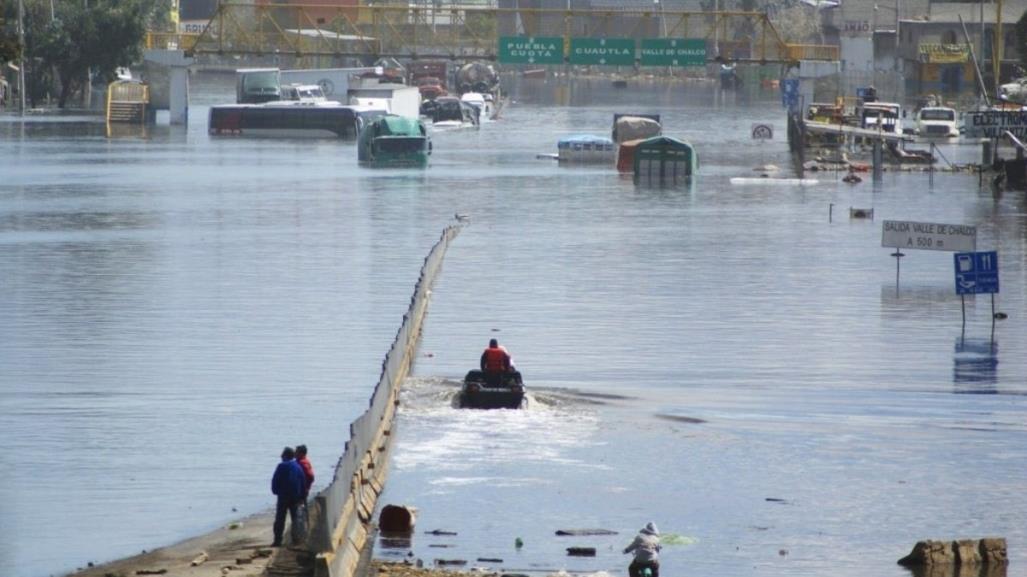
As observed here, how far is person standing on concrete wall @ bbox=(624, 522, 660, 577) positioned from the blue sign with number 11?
2361cm

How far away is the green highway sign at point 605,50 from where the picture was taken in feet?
398

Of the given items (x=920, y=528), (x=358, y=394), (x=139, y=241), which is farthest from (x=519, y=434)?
(x=139, y=241)

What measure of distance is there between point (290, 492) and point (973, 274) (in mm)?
26863

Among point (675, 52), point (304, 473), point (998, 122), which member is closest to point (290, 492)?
point (304, 473)

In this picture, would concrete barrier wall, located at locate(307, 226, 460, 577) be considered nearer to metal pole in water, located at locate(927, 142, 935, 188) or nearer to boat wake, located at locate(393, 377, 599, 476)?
boat wake, located at locate(393, 377, 599, 476)

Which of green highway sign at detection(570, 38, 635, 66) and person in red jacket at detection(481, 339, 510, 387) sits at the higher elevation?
green highway sign at detection(570, 38, 635, 66)

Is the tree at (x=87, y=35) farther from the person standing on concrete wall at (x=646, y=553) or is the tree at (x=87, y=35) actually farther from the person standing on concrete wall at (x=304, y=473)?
the person standing on concrete wall at (x=646, y=553)

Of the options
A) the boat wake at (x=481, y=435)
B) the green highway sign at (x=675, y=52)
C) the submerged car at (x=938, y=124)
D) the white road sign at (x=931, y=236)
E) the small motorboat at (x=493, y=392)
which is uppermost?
the green highway sign at (x=675, y=52)

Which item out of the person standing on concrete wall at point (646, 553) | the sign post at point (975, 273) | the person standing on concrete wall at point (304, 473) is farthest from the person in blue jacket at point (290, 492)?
the sign post at point (975, 273)

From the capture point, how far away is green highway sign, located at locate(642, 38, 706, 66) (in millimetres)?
121500

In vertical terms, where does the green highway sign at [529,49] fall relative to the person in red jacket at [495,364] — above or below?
above

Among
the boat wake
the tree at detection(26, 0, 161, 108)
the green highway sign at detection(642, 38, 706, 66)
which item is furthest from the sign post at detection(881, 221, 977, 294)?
the tree at detection(26, 0, 161, 108)

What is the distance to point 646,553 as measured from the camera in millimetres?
28562

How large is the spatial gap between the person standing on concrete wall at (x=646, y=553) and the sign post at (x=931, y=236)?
26.2m
